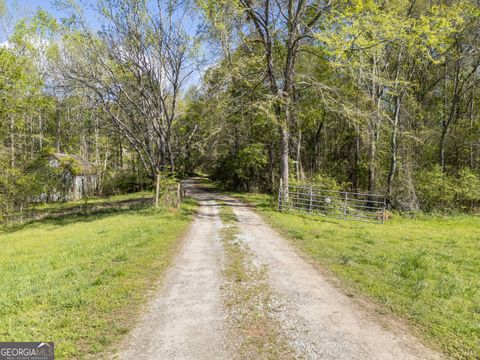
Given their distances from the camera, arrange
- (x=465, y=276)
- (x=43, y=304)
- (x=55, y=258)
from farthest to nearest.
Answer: (x=55, y=258)
(x=465, y=276)
(x=43, y=304)

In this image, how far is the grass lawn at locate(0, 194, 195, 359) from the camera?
163 inches

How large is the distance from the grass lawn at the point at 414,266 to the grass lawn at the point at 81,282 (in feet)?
13.7

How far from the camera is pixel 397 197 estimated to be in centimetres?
1702

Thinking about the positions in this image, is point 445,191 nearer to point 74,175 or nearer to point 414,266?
point 414,266

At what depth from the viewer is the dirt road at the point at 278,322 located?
372 cm

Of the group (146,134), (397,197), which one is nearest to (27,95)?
(146,134)

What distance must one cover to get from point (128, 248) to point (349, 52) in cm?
1317

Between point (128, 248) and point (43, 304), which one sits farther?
point (128, 248)

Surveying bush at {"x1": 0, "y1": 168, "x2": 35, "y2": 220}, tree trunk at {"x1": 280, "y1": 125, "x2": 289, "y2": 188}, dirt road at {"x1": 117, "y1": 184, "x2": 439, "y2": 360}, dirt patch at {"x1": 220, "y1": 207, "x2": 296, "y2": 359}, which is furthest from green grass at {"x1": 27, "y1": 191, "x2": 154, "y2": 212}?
dirt road at {"x1": 117, "y1": 184, "x2": 439, "y2": 360}

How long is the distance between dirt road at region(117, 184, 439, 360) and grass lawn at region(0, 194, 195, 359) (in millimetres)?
484

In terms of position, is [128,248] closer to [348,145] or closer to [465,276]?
[465,276]

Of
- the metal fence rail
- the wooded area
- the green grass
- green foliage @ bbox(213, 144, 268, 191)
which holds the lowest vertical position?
the green grass

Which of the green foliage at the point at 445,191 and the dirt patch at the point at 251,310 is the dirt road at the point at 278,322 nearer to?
the dirt patch at the point at 251,310

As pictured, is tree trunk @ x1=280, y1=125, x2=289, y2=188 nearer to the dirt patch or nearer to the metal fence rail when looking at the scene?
the metal fence rail
